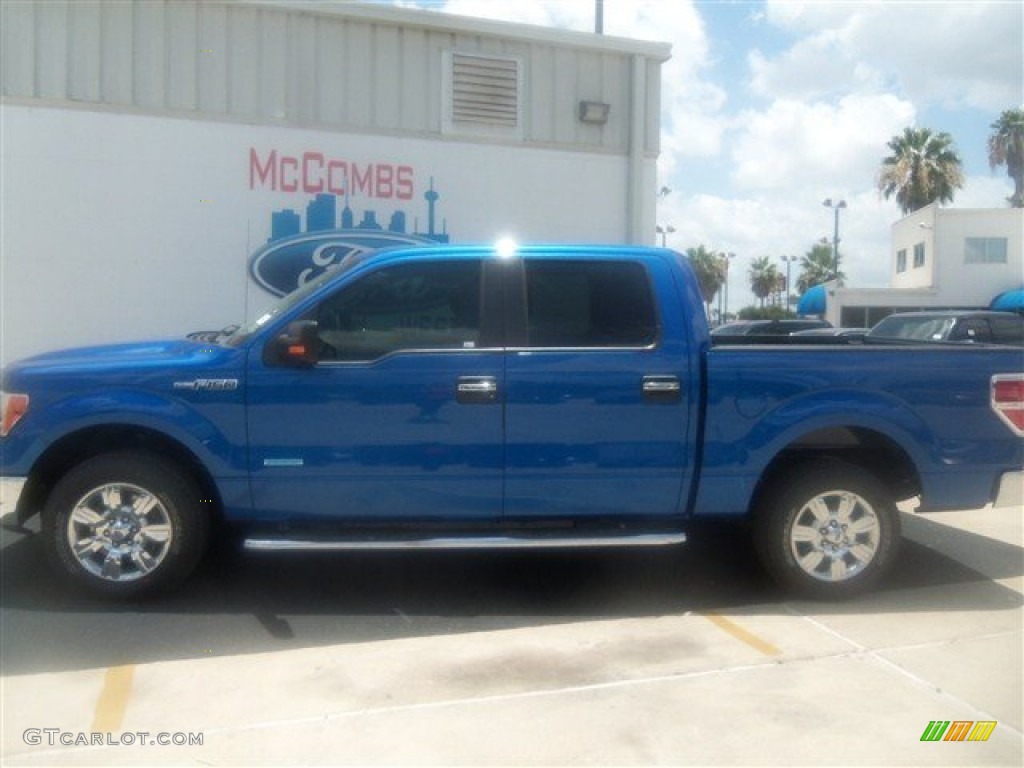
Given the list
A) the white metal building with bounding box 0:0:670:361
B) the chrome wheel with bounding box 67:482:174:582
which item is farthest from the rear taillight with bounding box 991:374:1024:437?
the white metal building with bounding box 0:0:670:361

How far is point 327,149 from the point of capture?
1009cm

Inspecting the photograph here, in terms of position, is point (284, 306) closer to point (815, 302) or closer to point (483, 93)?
point (483, 93)

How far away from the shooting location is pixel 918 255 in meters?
37.7

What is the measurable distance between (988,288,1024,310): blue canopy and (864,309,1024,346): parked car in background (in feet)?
68.0

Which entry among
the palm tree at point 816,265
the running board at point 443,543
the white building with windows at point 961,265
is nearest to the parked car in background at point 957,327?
the running board at point 443,543

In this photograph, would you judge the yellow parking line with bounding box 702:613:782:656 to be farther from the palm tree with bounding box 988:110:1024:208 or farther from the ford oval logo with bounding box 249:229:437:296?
the palm tree with bounding box 988:110:1024:208

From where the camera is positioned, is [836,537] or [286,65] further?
[286,65]

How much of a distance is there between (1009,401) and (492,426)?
2943 millimetres

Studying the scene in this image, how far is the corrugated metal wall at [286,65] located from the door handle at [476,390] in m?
5.68

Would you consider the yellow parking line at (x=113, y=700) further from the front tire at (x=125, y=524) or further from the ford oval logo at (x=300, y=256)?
the ford oval logo at (x=300, y=256)

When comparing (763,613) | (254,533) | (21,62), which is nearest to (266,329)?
(254,533)

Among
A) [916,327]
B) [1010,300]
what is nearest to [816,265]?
[1010,300]

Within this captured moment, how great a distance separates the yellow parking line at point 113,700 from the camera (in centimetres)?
394

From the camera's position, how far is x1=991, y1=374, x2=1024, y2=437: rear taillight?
5586mm
